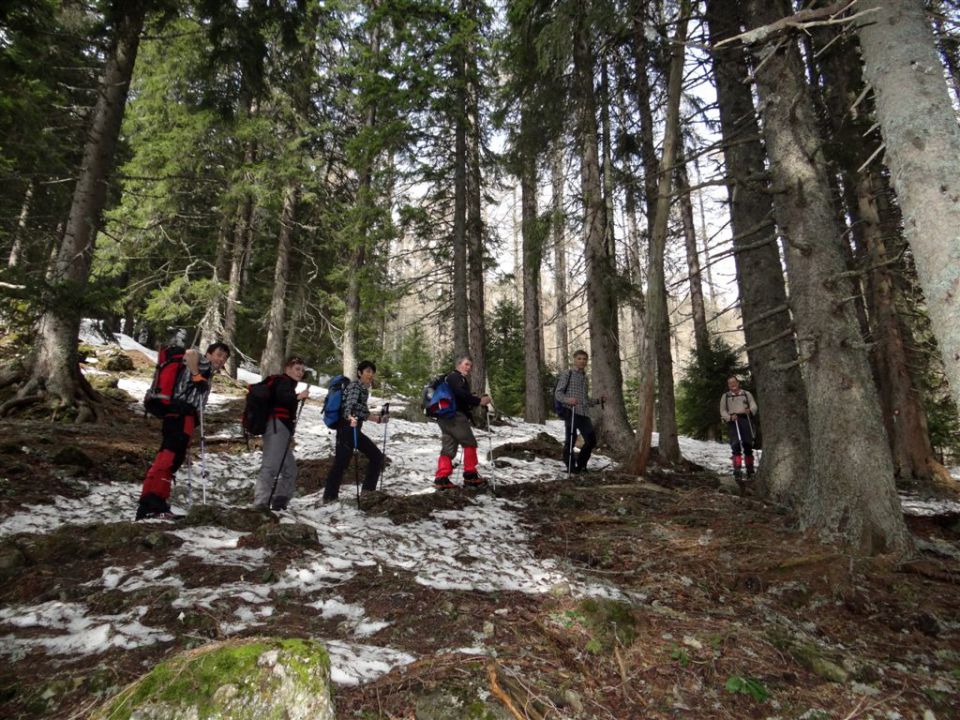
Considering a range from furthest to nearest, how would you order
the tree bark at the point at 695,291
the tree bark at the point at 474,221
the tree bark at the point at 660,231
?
the tree bark at the point at 695,291 < the tree bark at the point at 474,221 < the tree bark at the point at 660,231

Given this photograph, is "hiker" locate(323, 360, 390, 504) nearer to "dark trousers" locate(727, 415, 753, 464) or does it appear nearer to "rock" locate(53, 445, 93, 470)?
"rock" locate(53, 445, 93, 470)

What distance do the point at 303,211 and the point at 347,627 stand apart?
17677mm

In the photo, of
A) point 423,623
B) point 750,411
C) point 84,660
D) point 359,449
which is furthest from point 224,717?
point 750,411

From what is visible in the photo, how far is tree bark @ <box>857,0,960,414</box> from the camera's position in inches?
122

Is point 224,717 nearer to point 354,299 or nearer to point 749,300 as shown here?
point 749,300

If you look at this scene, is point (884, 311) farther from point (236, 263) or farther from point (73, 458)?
point (236, 263)

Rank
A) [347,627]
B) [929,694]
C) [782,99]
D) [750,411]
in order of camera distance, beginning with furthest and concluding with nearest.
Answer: [750,411] < [782,99] < [347,627] < [929,694]

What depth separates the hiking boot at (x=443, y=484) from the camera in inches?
293

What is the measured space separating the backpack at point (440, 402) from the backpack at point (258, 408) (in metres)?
2.24

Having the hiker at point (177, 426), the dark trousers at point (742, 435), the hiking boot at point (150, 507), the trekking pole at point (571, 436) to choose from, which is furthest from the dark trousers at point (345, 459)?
the dark trousers at point (742, 435)

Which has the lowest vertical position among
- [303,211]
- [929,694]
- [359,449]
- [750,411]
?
[929,694]

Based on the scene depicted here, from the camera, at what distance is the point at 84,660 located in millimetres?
2498

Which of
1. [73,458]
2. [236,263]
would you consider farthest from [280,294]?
[73,458]

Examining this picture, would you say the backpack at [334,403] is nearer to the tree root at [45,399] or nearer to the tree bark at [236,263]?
the tree root at [45,399]
